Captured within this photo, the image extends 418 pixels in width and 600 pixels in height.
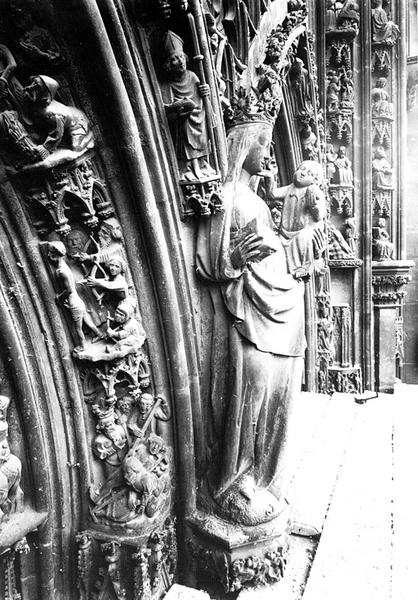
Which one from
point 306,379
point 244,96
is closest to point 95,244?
point 244,96

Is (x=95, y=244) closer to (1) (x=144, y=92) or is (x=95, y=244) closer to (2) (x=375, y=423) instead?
(1) (x=144, y=92)

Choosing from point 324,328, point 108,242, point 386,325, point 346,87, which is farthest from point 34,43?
point 386,325

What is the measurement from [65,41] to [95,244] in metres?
0.91

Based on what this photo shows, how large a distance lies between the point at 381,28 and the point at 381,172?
2481mm

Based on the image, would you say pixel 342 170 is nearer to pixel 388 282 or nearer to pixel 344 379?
pixel 388 282

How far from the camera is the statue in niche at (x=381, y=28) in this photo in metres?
8.27

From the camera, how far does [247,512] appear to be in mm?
2686

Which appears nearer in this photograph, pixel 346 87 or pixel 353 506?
pixel 353 506

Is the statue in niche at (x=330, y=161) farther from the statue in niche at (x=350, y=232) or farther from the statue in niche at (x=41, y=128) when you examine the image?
the statue in niche at (x=41, y=128)

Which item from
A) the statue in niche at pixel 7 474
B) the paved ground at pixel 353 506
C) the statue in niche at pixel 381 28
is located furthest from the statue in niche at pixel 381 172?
the statue in niche at pixel 7 474

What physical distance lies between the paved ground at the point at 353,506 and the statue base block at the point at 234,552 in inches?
3.5

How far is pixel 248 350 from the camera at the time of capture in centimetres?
267

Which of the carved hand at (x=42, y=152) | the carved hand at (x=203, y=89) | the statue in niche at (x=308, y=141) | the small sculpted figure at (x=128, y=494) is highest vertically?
the statue in niche at (x=308, y=141)

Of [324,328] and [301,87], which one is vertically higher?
[301,87]
